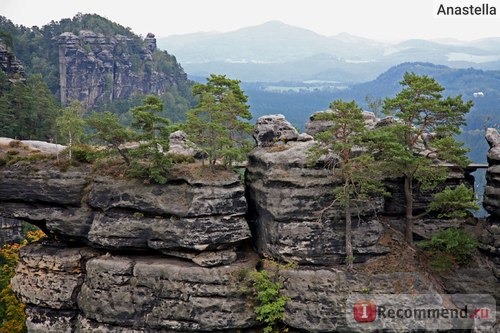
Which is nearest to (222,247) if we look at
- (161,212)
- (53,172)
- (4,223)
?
(161,212)

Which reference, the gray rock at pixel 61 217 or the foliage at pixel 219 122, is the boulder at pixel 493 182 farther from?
the gray rock at pixel 61 217

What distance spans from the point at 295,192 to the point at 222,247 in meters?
4.51

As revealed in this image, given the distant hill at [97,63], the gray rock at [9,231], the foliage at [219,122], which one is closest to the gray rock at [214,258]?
the foliage at [219,122]

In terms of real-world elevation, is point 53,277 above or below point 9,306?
above

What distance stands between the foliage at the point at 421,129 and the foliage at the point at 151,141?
10430 millimetres

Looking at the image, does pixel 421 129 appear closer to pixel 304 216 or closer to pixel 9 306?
pixel 304 216

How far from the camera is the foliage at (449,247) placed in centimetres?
2611

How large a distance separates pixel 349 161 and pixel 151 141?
31.2 ft

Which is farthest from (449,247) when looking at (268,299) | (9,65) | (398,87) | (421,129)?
(398,87)

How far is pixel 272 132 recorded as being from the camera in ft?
96.7

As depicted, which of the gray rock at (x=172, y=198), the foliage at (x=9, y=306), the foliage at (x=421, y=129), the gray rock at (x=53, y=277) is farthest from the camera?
the foliage at (x=9, y=306)

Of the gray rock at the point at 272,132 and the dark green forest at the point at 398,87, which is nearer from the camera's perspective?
the gray rock at the point at 272,132

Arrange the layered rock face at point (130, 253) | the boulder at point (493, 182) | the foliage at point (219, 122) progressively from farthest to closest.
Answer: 1. the boulder at point (493, 182)
2. the foliage at point (219, 122)
3. the layered rock face at point (130, 253)

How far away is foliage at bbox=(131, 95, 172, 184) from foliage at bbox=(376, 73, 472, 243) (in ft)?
34.2
